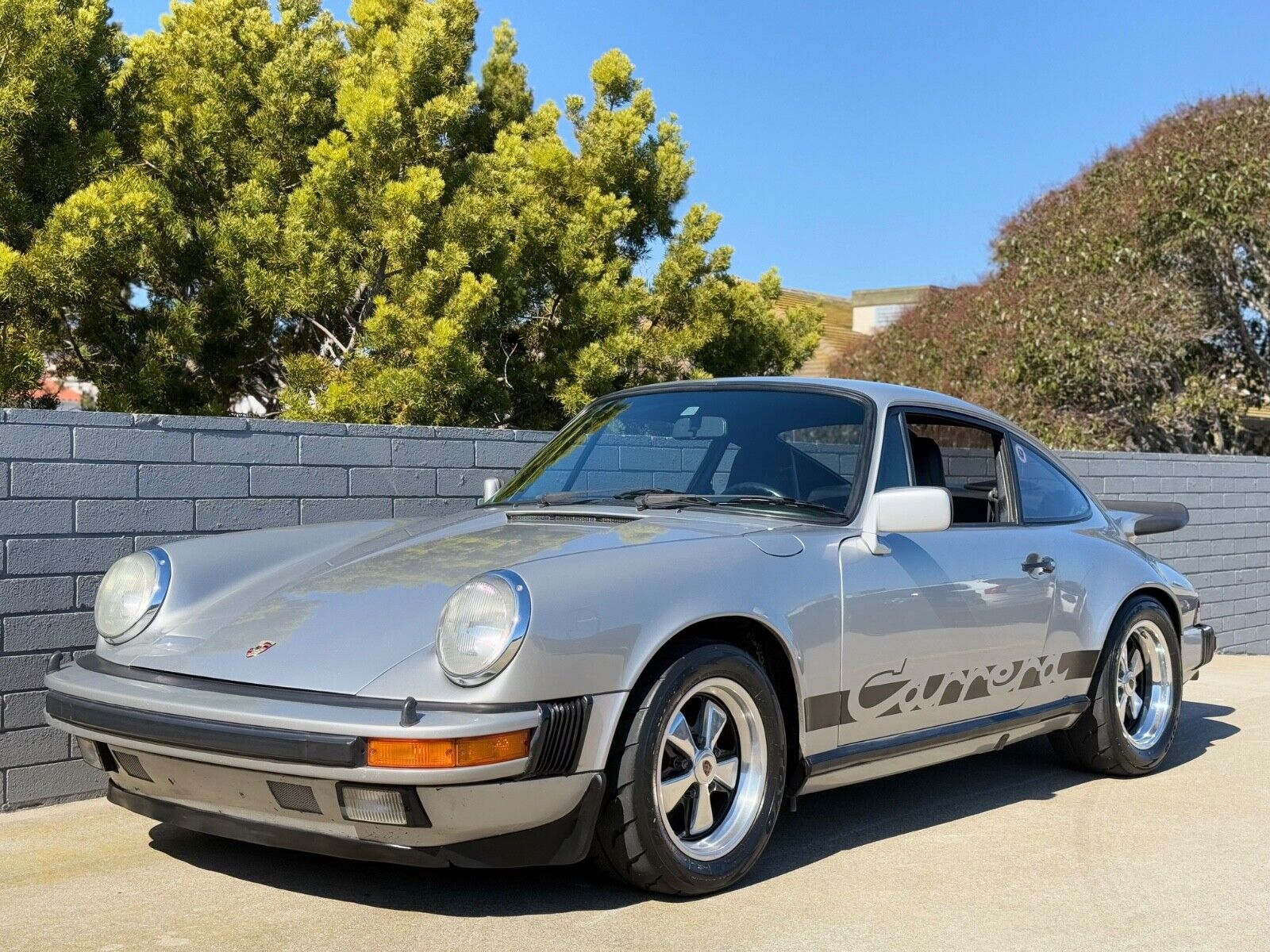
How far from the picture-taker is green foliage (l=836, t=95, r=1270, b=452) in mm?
17047

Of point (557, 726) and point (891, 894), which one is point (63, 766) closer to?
point (557, 726)

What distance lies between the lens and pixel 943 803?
5.48m

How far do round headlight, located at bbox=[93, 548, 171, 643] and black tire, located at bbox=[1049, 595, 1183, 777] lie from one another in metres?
3.58

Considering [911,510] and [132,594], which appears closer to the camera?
[132,594]

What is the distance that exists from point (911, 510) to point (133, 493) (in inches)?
115

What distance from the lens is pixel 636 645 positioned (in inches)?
151

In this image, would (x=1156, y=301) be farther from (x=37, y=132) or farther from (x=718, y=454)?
(x=718, y=454)

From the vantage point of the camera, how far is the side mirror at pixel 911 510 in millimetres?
4527

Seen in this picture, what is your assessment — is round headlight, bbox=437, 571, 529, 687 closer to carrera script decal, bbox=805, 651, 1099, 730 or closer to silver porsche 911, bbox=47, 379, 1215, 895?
silver porsche 911, bbox=47, 379, 1215, 895

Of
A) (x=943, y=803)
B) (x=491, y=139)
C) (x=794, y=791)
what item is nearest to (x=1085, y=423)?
(x=491, y=139)

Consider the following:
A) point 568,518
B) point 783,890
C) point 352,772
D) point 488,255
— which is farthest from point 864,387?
point 488,255

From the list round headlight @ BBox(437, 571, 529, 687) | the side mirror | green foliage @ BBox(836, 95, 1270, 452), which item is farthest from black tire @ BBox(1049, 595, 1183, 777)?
green foliage @ BBox(836, 95, 1270, 452)

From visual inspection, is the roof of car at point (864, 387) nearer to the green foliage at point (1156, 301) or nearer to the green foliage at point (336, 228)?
the green foliage at point (336, 228)

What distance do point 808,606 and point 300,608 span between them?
4.91 ft
